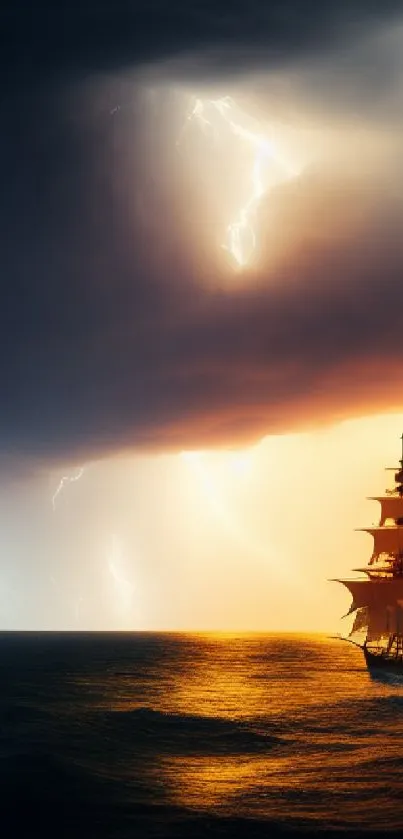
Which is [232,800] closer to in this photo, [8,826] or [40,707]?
[8,826]

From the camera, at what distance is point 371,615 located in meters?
197

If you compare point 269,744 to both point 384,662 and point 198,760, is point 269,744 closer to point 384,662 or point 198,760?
point 198,760

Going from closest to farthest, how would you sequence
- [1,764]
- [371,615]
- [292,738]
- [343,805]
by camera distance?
[343,805]
[1,764]
[292,738]
[371,615]

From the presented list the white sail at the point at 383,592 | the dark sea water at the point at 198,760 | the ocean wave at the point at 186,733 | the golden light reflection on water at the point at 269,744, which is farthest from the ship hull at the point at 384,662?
the ocean wave at the point at 186,733

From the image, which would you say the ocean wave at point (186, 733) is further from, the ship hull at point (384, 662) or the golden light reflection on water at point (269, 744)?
the ship hull at point (384, 662)

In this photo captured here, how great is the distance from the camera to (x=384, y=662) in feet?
580

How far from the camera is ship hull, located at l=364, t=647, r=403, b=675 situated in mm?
175062

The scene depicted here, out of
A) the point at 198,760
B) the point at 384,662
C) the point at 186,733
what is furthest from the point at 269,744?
the point at 384,662

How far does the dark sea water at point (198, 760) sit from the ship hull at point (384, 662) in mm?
39178

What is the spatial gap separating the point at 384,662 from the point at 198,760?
10941 centimetres

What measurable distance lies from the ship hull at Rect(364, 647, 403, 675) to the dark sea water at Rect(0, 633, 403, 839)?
1542 inches

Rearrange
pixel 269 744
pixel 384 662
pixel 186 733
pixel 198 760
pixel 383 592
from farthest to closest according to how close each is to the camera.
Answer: pixel 383 592 < pixel 384 662 < pixel 186 733 < pixel 269 744 < pixel 198 760

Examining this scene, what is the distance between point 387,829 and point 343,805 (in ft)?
21.2

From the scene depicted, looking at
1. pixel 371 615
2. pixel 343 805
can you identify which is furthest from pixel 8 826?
pixel 371 615
